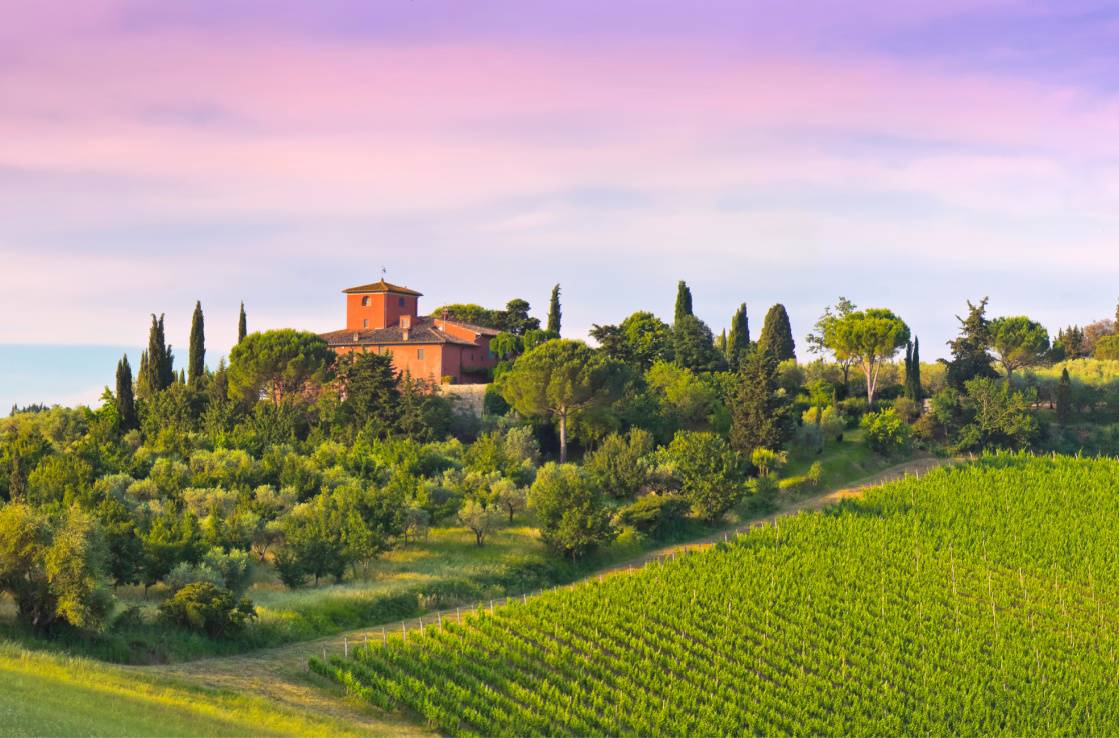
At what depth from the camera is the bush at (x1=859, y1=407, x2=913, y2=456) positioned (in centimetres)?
7412

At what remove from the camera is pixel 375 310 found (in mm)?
89562

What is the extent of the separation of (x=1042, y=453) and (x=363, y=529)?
52.2 m

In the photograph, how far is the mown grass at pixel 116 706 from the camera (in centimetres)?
2380

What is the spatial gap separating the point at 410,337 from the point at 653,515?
3210cm

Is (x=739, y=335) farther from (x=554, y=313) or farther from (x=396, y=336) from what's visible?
(x=396, y=336)

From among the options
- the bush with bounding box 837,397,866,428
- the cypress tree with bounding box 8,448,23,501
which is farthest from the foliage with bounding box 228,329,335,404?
the bush with bounding box 837,397,866,428

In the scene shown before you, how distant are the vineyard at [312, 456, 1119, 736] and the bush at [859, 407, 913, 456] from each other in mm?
16229

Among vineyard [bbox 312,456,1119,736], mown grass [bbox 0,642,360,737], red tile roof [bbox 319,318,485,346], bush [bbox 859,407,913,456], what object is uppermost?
red tile roof [bbox 319,318,485,346]

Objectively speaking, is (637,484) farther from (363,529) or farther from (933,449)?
(933,449)

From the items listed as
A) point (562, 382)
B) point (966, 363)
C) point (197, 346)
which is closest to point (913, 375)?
point (966, 363)

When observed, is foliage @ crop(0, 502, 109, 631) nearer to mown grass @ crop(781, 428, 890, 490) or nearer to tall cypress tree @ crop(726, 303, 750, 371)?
mown grass @ crop(781, 428, 890, 490)

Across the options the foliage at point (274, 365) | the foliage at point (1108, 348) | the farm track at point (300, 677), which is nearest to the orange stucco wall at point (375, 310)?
the foliage at point (274, 365)

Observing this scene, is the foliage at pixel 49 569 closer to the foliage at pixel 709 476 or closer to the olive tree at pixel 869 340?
the foliage at pixel 709 476

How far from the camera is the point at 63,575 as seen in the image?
1268 inches
